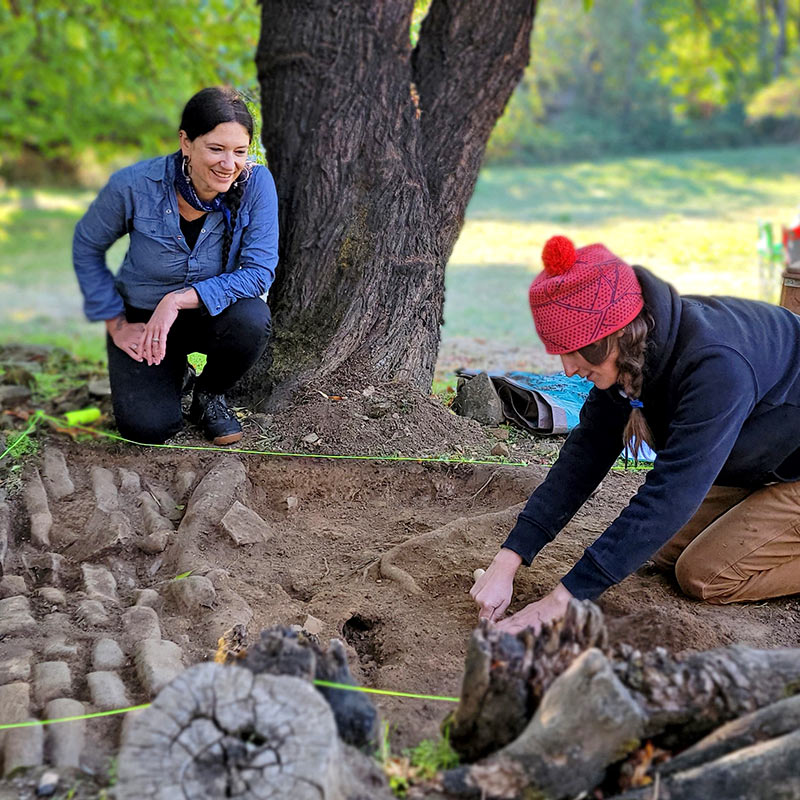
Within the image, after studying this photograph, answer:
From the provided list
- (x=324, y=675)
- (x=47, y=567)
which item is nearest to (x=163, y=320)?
(x=47, y=567)

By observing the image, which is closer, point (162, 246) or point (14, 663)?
point (14, 663)

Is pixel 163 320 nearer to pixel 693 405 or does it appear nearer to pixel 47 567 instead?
pixel 47 567

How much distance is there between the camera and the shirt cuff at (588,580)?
249cm

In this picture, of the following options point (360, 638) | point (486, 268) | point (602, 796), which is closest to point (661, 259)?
point (486, 268)

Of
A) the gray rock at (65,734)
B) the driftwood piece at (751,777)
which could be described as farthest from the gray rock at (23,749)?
the driftwood piece at (751,777)

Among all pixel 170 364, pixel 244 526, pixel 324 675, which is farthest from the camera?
pixel 170 364

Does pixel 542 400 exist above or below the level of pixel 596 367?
below

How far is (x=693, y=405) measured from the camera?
242cm

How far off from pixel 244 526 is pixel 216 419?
767 millimetres

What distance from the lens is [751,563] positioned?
299cm

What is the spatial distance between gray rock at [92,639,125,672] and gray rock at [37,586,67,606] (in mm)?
377

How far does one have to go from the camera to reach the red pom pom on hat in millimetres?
2355

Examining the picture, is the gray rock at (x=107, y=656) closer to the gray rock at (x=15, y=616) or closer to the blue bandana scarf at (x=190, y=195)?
the gray rock at (x=15, y=616)

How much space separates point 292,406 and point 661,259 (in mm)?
8361
